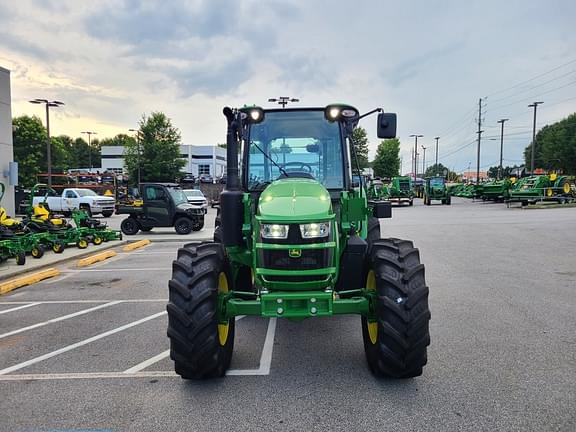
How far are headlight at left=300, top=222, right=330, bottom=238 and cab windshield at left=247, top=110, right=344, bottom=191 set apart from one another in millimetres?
1481

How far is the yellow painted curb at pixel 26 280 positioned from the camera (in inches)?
343

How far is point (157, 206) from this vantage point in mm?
18922

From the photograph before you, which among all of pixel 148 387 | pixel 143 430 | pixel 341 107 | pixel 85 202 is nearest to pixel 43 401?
pixel 148 387

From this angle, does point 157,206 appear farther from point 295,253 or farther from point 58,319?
point 295,253

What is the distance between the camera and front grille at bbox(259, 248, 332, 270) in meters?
4.20

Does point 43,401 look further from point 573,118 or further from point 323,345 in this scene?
point 573,118

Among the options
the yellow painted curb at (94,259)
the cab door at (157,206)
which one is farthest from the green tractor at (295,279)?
the cab door at (157,206)

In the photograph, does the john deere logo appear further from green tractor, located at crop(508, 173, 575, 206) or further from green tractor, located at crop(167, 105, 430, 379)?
green tractor, located at crop(508, 173, 575, 206)

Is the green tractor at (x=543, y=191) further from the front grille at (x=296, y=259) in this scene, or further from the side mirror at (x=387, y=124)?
the front grille at (x=296, y=259)

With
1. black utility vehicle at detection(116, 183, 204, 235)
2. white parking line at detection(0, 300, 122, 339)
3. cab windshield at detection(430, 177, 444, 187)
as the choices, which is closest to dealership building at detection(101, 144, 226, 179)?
cab windshield at detection(430, 177, 444, 187)

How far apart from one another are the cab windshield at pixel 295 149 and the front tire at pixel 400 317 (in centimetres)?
161

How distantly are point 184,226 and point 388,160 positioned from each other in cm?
5432

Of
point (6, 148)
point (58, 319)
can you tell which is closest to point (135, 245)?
point (58, 319)

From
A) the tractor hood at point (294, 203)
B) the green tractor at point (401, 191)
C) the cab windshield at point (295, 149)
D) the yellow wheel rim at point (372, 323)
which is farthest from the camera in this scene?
the green tractor at point (401, 191)
